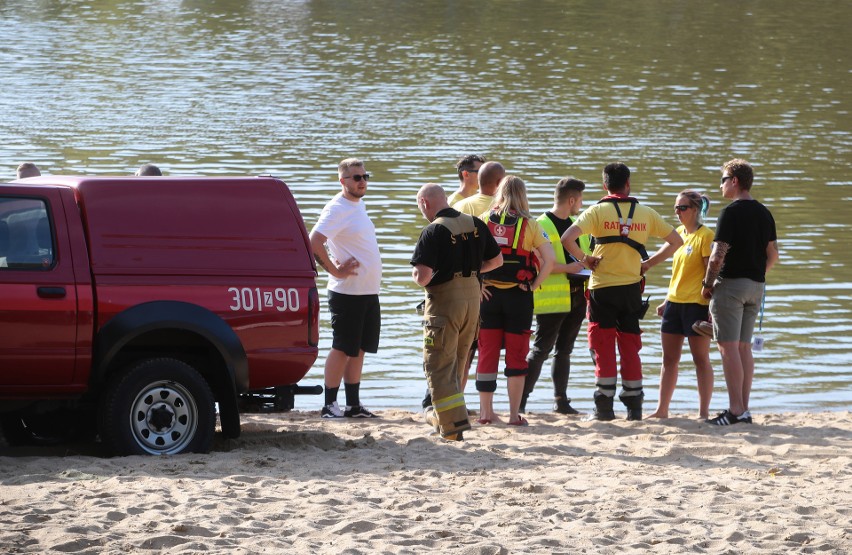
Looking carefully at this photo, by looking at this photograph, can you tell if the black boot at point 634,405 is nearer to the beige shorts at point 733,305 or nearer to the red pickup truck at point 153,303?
the beige shorts at point 733,305

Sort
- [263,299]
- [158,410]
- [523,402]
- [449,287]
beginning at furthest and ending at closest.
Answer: [523,402], [449,287], [263,299], [158,410]

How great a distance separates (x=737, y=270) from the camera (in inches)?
388

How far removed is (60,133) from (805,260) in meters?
15.4


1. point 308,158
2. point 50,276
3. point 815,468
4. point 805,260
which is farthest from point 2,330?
point 308,158

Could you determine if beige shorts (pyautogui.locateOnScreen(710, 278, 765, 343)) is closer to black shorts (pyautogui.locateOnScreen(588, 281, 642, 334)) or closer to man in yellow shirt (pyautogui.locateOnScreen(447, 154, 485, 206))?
black shorts (pyautogui.locateOnScreen(588, 281, 642, 334))

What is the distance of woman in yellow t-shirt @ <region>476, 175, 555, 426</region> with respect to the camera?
9.79m

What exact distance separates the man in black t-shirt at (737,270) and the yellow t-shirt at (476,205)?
1.67m

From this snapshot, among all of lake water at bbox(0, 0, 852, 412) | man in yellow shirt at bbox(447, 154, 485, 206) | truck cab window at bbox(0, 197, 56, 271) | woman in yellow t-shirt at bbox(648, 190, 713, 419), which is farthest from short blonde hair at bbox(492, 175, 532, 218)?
truck cab window at bbox(0, 197, 56, 271)

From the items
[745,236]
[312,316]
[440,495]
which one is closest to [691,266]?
[745,236]

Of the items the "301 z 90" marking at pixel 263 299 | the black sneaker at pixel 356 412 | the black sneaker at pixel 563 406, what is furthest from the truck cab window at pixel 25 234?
the black sneaker at pixel 563 406

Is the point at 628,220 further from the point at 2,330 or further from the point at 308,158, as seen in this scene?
the point at 308,158

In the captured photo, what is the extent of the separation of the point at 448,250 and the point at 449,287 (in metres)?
0.26

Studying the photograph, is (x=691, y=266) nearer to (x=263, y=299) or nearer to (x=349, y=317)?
(x=349, y=317)

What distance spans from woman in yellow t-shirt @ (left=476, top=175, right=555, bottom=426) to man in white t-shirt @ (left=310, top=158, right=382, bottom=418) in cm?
85
